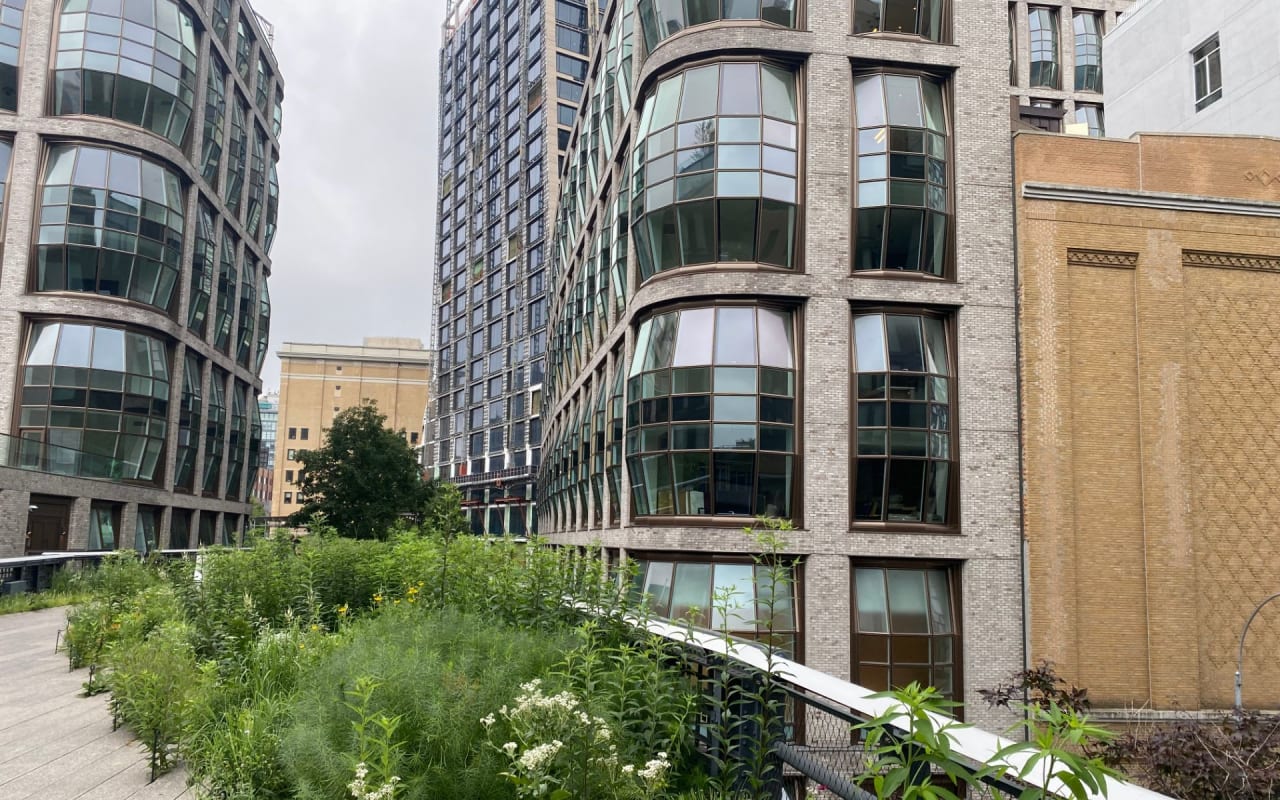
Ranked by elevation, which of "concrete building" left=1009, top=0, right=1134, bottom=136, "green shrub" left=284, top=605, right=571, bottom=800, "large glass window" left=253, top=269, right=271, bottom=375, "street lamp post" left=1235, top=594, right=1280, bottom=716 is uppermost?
"concrete building" left=1009, top=0, right=1134, bottom=136

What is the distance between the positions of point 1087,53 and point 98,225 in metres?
47.6

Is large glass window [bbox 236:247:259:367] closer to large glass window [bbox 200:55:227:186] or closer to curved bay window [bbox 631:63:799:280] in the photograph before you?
large glass window [bbox 200:55:227:186]

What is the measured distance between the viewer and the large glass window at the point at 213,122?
1647 inches

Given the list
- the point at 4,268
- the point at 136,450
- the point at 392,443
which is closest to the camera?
the point at 4,268

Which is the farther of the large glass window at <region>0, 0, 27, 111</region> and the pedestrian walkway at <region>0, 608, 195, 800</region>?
the large glass window at <region>0, 0, 27, 111</region>

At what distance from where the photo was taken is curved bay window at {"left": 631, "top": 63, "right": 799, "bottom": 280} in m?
21.5

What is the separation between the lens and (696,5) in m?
22.4

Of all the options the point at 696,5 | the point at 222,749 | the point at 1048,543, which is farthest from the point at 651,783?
the point at 696,5

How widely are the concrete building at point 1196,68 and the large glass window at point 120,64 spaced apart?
126 feet

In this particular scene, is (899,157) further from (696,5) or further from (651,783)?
(651,783)

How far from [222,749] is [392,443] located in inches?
→ 2008

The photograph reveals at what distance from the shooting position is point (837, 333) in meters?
21.3

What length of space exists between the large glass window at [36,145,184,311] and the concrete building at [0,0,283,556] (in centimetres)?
5

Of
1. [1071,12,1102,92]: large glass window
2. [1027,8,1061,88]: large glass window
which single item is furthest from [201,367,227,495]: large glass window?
[1071,12,1102,92]: large glass window
